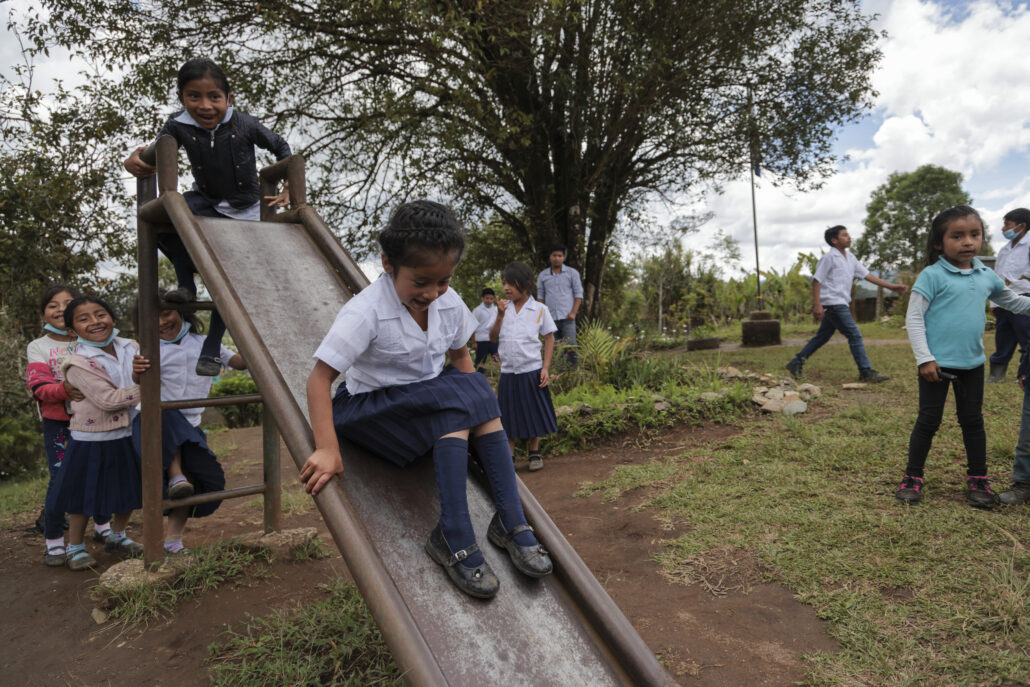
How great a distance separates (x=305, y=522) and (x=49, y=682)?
1861 mm

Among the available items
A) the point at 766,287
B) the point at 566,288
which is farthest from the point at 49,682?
the point at 766,287

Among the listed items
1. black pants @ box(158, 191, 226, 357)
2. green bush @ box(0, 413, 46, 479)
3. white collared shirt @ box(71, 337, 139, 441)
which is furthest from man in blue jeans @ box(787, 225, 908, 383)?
green bush @ box(0, 413, 46, 479)

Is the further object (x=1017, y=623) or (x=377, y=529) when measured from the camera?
(x=1017, y=623)

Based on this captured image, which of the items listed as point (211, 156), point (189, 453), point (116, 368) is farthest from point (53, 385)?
point (211, 156)

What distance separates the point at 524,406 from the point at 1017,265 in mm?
4645

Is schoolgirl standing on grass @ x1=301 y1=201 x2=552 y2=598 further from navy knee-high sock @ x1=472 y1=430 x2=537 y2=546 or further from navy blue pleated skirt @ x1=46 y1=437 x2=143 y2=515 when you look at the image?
navy blue pleated skirt @ x1=46 y1=437 x2=143 y2=515

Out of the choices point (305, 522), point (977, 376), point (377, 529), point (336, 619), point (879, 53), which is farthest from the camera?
point (879, 53)

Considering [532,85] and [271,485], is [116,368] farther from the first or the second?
[532,85]

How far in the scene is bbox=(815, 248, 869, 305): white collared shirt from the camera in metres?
7.09

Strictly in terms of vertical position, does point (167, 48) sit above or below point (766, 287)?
above

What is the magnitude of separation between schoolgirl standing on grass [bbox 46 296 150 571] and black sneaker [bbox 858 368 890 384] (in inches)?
267

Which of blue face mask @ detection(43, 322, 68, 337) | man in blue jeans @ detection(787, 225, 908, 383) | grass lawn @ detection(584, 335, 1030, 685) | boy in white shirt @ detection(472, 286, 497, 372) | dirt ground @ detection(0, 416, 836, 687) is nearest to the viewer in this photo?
grass lawn @ detection(584, 335, 1030, 685)

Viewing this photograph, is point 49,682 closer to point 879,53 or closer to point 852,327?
point 852,327

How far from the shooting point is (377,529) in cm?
200
